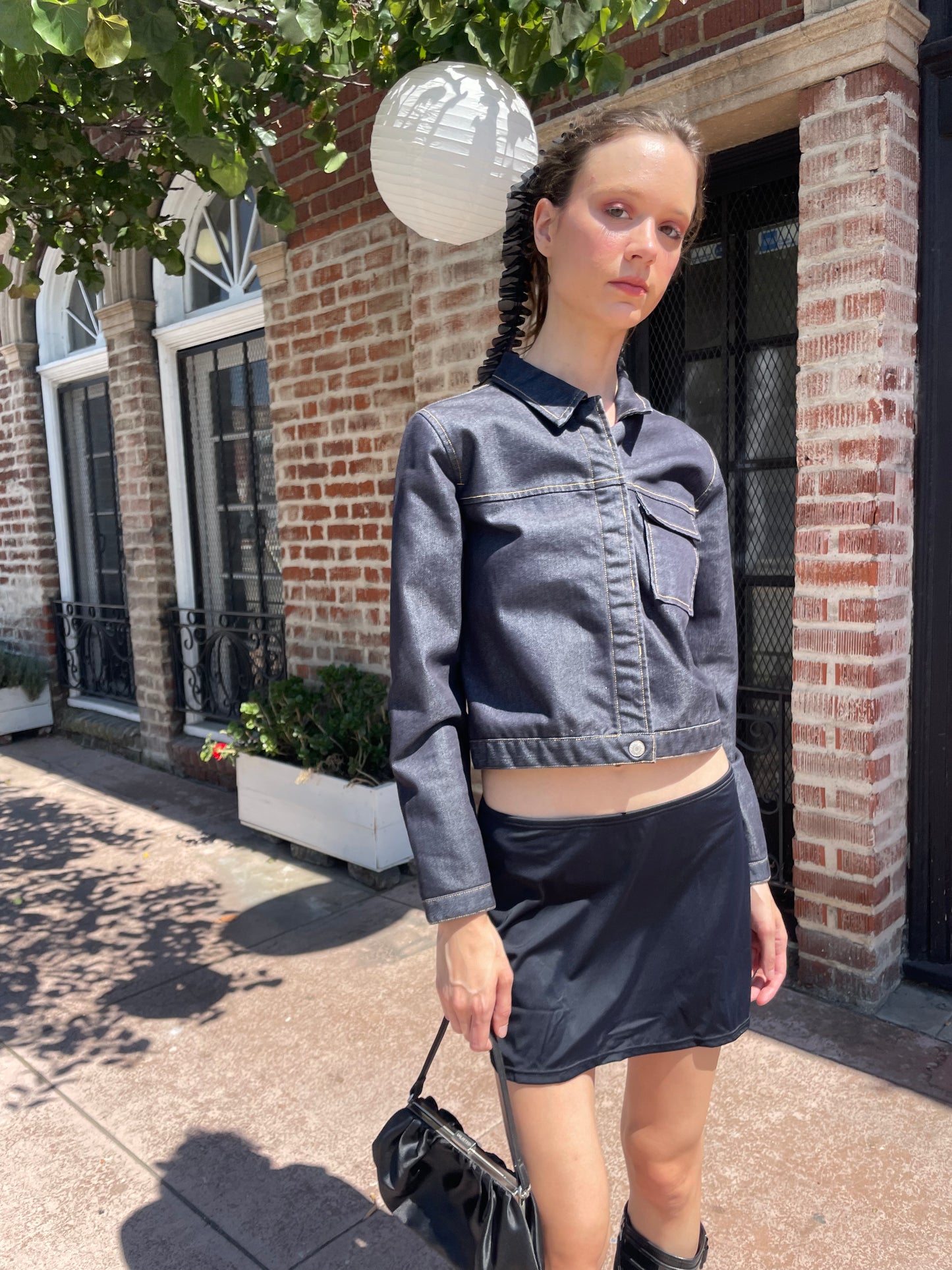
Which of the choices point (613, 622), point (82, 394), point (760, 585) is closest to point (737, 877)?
point (613, 622)

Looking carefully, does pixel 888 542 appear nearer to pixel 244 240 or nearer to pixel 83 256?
pixel 83 256

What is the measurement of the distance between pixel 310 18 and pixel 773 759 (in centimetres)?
289

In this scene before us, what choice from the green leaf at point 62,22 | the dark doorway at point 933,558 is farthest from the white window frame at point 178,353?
the dark doorway at point 933,558

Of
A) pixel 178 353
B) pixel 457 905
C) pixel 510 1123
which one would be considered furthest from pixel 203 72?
pixel 178 353

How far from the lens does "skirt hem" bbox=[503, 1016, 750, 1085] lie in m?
1.50

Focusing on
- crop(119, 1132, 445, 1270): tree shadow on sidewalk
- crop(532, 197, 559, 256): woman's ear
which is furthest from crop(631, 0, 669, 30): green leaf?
crop(119, 1132, 445, 1270): tree shadow on sidewalk

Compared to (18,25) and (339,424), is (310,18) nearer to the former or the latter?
(18,25)

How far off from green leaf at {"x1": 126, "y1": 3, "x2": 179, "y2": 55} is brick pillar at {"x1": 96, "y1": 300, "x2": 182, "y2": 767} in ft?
13.7

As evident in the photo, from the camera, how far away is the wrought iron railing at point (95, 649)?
745 centimetres

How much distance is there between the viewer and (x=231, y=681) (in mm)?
6344

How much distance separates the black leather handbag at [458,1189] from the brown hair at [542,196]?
122 centimetres

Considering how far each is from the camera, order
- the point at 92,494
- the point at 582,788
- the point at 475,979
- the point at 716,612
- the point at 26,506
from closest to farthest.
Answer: the point at 475,979 → the point at 582,788 → the point at 716,612 → the point at 92,494 → the point at 26,506

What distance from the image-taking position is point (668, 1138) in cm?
170

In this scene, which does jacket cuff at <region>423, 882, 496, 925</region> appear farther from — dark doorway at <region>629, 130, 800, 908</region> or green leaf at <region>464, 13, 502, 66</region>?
green leaf at <region>464, 13, 502, 66</region>
